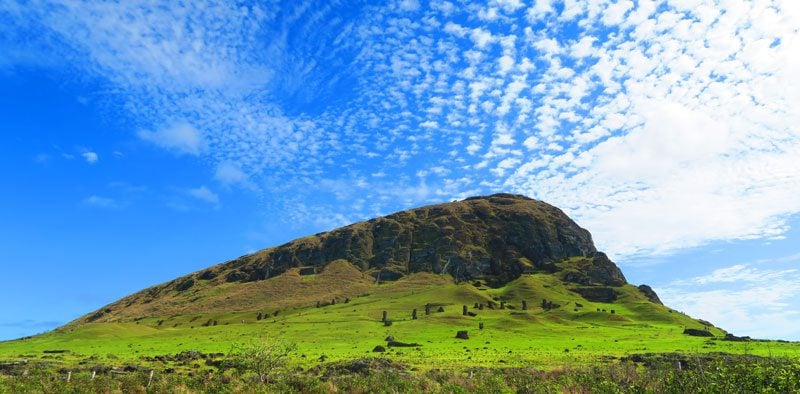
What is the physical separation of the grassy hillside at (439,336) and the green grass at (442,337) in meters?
0.17

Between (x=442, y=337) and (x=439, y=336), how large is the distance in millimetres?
1768

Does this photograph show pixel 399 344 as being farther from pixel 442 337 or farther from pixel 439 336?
pixel 439 336

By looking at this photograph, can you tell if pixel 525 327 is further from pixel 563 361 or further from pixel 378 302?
pixel 378 302

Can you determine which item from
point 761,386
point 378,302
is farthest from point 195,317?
point 761,386

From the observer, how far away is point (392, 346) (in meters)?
84.5

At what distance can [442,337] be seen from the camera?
3920 inches

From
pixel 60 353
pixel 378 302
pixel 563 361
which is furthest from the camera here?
pixel 378 302

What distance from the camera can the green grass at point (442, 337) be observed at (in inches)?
2731

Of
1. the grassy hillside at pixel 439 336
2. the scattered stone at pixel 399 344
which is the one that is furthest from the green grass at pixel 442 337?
the scattered stone at pixel 399 344

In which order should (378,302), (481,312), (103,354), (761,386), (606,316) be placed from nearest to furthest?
(761,386), (103,354), (606,316), (481,312), (378,302)

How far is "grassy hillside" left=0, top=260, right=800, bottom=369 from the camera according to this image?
70.6m

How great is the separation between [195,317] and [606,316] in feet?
476

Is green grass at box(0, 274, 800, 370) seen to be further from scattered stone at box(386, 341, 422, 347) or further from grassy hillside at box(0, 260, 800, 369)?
scattered stone at box(386, 341, 422, 347)

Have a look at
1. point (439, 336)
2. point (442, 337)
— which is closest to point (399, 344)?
point (442, 337)
